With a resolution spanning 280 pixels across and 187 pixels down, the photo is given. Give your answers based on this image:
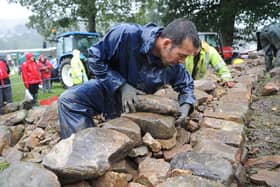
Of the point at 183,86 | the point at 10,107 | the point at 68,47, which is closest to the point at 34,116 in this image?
the point at 10,107

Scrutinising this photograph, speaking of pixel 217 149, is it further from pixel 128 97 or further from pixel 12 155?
pixel 12 155

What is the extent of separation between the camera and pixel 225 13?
1795 centimetres

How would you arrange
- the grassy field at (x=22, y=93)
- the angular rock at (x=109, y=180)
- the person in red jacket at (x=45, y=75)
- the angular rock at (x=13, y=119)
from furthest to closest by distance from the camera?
the person in red jacket at (x=45, y=75) → the grassy field at (x=22, y=93) → the angular rock at (x=13, y=119) → the angular rock at (x=109, y=180)

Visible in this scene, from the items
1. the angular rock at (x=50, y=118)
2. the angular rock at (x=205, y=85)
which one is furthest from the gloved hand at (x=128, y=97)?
the angular rock at (x=50, y=118)

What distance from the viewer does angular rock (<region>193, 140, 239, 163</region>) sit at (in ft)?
7.36

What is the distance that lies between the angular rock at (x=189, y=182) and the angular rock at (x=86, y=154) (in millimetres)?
331

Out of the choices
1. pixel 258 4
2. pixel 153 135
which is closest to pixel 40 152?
pixel 153 135

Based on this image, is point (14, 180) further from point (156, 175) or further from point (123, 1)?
point (123, 1)

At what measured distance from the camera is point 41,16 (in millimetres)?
21297

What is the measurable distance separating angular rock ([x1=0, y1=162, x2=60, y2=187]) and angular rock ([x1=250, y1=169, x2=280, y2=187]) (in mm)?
1327

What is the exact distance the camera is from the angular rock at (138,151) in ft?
7.31

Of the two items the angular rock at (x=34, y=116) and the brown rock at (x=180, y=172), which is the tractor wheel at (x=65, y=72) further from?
the brown rock at (x=180, y=172)

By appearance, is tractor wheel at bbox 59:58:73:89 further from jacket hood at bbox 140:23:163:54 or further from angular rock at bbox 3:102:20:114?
jacket hood at bbox 140:23:163:54

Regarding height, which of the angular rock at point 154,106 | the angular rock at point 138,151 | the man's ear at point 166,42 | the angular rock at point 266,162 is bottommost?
the angular rock at point 266,162
